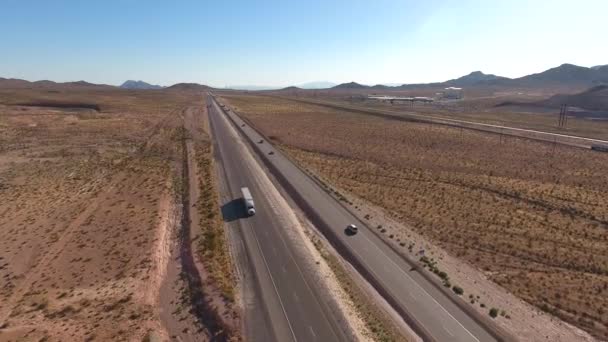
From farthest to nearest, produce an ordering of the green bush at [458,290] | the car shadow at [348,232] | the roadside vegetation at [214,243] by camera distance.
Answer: the car shadow at [348,232] < the roadside vegetation at [214,243] < the green bush at [458,290]

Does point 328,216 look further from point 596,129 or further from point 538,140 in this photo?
point 596,129

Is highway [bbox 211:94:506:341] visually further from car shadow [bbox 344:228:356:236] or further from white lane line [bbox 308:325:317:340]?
white lane line [bbox 308:325:317:340]

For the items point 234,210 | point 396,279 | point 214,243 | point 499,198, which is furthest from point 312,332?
point 499,198

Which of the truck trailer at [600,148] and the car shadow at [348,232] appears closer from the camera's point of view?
the car shadow at [348,232]

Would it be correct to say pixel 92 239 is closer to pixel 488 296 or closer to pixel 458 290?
pixel 458 290

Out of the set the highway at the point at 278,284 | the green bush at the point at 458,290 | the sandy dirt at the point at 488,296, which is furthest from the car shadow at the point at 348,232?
the green bush at the point at 458,290

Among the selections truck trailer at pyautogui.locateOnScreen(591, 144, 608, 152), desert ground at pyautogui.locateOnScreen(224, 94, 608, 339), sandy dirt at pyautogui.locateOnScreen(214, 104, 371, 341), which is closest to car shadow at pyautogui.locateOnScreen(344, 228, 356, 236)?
sandy dirt at pyautogui.locateOnScreen(214, 104, 371, 341)

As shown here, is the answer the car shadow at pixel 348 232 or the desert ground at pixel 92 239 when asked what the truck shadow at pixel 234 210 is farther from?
the car shadow at pixel 348 232
